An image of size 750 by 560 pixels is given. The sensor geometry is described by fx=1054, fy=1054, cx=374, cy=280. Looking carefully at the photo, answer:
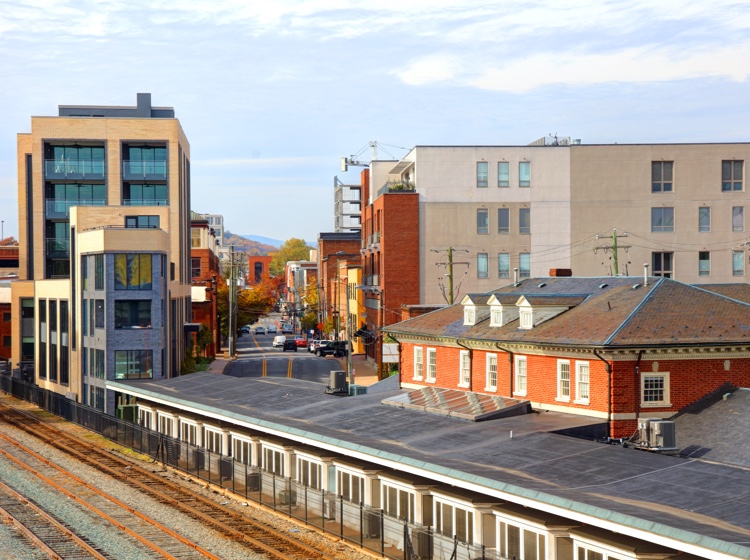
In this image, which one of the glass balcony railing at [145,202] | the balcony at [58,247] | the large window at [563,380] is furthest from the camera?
the balcony at [58,247]

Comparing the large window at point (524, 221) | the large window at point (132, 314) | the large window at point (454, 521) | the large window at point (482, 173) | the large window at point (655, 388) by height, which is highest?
the large window at point (482, 173)

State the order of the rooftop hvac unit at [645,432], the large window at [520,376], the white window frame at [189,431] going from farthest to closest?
the white window frame at [189,431]
the large window at [520,376]
the rooftop hvac unit at [645,432]

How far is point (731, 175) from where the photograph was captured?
8712 cm

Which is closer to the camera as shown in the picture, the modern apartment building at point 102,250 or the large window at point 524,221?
the modern apartment building at point 102,250

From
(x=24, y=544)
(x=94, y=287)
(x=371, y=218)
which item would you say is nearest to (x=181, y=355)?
(x=94, y=287)

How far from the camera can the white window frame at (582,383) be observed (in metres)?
38.9

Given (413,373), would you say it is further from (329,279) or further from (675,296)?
(329,279)

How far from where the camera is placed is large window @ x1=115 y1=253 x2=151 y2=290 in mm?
69062

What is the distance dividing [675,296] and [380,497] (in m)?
15.4

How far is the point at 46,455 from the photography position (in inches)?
2170

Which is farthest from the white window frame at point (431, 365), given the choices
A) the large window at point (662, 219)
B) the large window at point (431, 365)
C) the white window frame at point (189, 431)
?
the large window at point (662, 219)

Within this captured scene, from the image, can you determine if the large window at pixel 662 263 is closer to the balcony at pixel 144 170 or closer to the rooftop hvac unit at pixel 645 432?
the balcony at pixel 144 170

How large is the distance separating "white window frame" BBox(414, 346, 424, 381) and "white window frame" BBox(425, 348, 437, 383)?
80 cm

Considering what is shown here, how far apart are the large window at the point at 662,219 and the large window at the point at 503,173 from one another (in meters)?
12.4
